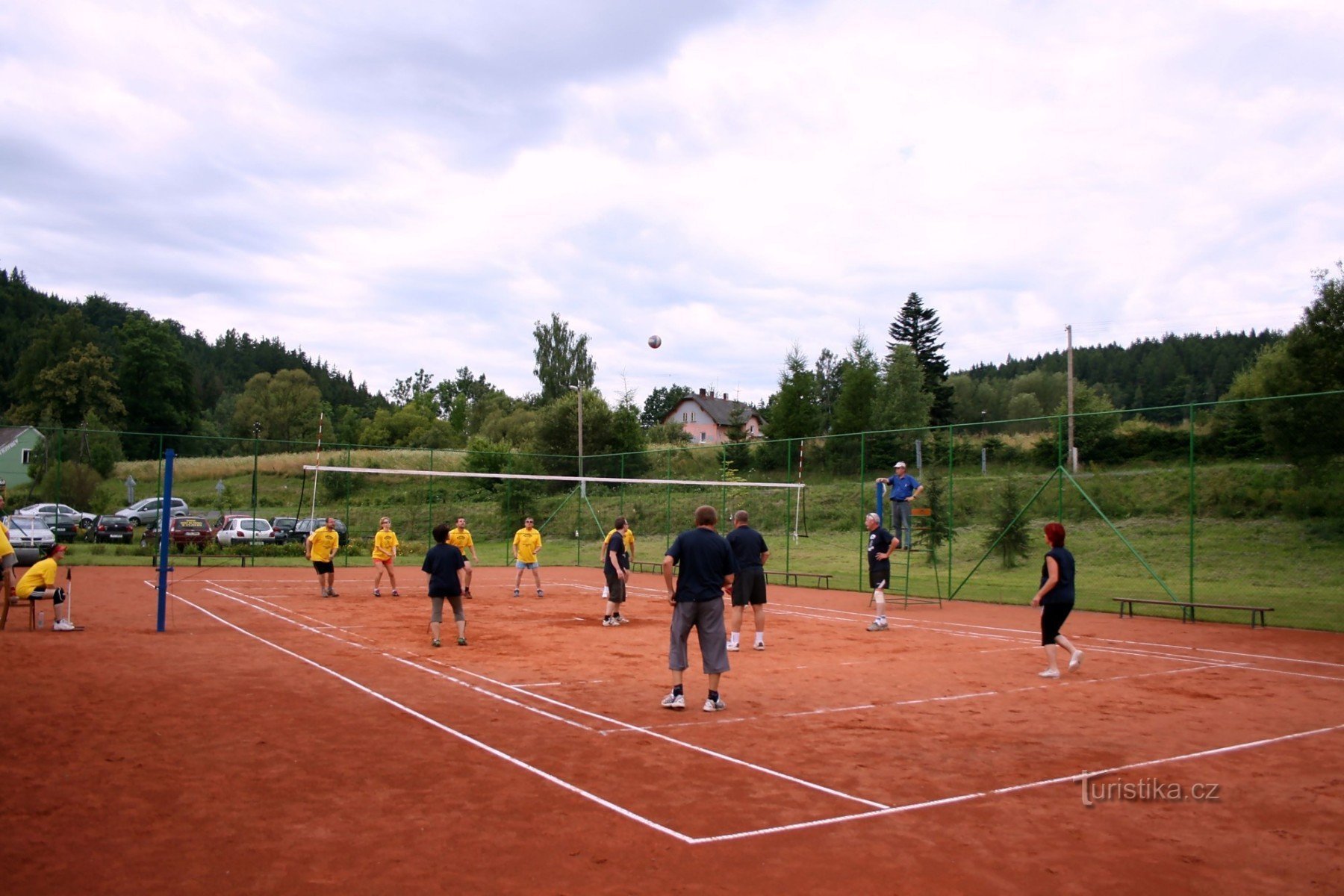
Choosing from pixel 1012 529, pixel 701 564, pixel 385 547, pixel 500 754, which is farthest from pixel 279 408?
pixel 500 754

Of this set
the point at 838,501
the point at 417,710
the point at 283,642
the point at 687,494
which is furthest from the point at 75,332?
the point at 417,710

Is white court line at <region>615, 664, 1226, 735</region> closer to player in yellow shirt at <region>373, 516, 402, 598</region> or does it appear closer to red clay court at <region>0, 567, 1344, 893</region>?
red clay court at <region>0, 567, 1344, 893</region>

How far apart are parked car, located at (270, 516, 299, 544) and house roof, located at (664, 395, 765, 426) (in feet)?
184

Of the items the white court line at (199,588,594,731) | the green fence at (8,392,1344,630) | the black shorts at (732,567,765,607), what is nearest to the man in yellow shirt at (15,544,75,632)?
the white court line at (199,588,594,731)

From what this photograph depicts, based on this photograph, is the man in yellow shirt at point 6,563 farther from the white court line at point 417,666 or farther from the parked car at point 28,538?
the parked car at point 28,538

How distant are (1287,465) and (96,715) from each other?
2246 cm

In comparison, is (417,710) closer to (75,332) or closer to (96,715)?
(96,715)

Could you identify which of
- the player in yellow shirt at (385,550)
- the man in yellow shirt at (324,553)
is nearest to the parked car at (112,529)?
the man in yellow shirt at (324,553)

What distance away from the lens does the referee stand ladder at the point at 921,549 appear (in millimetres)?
20031

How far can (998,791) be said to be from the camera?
6336mm

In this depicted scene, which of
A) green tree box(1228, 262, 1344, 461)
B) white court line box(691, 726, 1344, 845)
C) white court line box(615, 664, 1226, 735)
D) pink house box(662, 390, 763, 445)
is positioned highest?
pink house box(662, 390, 763, 445)

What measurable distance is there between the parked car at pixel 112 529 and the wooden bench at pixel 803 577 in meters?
21.5

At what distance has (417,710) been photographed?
346 inches

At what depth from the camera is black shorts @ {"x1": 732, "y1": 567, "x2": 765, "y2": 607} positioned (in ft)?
41.6
